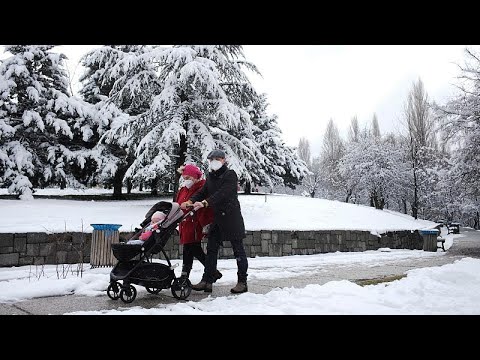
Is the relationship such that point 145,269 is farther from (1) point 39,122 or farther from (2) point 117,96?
(1) point 39,122

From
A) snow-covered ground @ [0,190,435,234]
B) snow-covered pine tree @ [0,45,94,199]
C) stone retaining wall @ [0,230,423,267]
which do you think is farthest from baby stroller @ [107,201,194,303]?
snow-covered pine tree @ [0,45,94,199]

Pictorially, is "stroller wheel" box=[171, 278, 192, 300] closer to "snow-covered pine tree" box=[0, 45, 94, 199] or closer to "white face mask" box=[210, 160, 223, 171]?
"white face mask" box=[210, 160, 223, 171]

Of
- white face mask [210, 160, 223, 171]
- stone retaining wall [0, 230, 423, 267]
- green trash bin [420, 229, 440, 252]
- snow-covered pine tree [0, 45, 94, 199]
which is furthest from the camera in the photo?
green trash bin [420, 229, 440, 252]

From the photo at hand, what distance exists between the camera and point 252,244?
10.5m

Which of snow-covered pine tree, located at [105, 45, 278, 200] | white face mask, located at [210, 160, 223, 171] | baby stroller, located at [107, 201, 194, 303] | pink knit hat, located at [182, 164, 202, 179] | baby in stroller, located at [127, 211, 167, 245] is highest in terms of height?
snow-covered pine tree, located at [105, 45, 278, 200]

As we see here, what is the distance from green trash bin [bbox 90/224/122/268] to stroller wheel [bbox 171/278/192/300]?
117 inches

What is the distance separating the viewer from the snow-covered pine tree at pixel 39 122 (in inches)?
493

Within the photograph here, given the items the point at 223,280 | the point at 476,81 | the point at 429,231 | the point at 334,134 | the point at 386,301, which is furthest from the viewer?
the point at 334,134

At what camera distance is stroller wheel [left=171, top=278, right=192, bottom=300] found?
4.71m

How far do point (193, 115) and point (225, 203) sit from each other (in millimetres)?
7334
